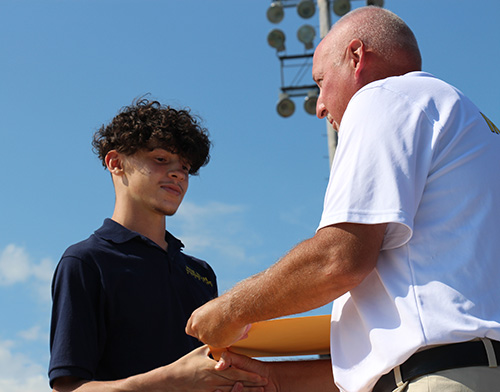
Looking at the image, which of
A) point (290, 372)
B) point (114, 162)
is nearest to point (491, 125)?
point (290, 372)

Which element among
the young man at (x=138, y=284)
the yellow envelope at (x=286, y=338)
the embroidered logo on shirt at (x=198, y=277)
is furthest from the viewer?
the embroidered logo on shirt at (x=198, y=277)

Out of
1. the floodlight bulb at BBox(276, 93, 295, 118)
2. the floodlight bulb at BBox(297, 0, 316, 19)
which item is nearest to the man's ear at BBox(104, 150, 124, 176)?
the floodlight bulb at BBox(276, 93, 295, 118)

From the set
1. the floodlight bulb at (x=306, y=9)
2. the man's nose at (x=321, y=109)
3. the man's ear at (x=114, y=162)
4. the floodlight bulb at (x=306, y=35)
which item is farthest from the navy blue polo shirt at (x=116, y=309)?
the floodlight bulb at (x=306, y=35)

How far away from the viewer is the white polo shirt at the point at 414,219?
2.26 metres

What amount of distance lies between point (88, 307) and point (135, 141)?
110 cm

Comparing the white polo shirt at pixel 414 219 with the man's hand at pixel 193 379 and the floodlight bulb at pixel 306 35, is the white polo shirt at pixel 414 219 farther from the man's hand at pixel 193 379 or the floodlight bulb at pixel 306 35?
the floodlight bulb at pixel 306 35

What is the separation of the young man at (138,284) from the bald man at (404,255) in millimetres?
865

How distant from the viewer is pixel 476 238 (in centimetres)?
233

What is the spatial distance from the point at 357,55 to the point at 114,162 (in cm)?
183

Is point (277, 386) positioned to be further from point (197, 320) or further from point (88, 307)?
point (88, 307)

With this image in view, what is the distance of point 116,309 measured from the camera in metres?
3.55

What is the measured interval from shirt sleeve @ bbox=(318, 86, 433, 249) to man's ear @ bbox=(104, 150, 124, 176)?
195cm

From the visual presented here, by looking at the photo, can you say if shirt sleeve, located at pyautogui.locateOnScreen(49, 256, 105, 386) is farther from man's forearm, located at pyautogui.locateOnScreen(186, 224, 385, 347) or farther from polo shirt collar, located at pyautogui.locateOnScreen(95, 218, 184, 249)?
man's forearm, located at pyautogui.locateOnScreen(186, 224, 385, 347)

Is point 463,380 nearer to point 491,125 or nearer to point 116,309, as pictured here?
point 491,125
